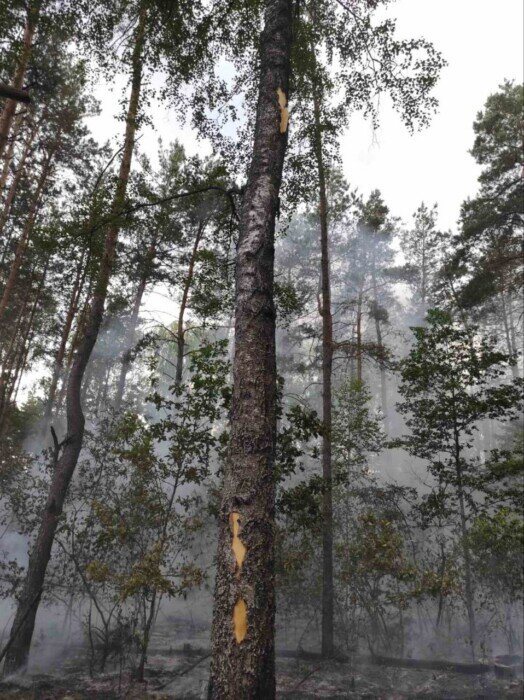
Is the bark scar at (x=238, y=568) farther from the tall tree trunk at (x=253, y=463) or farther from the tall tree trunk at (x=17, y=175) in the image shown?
the tall tree trunk at (x=17, y=175)

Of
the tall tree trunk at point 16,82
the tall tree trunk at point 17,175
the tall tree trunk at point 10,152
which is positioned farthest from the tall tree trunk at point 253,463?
the tall tree trunk at point 10,152

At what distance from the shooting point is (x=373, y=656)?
1027 centimetres

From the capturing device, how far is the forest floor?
6898 millimetres

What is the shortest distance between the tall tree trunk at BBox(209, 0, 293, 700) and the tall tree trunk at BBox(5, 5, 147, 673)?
3.09 m

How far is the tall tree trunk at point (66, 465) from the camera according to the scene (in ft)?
23.4

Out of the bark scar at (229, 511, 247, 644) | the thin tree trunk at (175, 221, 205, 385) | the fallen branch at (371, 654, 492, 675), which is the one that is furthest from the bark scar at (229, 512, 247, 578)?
the fallen branch at (371, 654, 492, 675)

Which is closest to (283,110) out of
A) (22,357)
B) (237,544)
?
(237,544)

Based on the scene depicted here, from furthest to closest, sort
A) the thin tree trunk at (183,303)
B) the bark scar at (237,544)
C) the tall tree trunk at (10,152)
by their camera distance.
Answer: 1. the tall tree trunk at (10,152)
2. the thin tree trunk at (183,303)
3. the bark scar at (237,544)

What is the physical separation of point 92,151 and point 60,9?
23.5ft

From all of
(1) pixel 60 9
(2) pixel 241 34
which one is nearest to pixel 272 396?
(2) pixel 241 34

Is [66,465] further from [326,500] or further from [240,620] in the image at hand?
[240,620]

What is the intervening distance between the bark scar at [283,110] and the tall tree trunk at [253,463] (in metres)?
0.01

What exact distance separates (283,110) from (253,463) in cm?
345

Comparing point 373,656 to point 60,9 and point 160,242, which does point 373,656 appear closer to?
point 160,242
